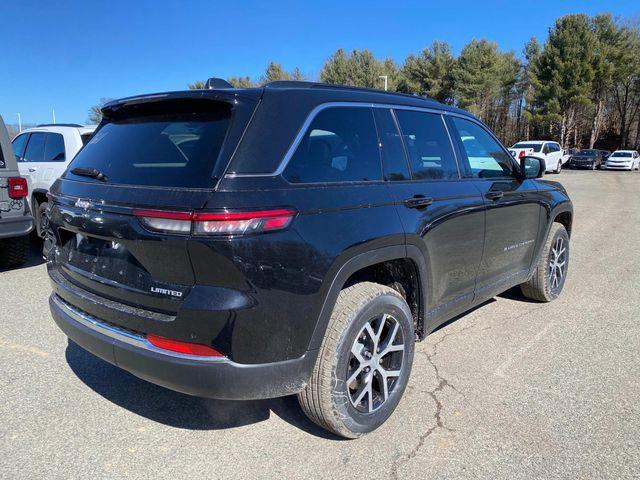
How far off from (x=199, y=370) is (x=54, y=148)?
6446 millimetres

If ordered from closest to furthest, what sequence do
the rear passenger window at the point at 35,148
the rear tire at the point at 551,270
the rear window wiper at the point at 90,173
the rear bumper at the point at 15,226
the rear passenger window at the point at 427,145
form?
the rear window wiper at the point at 90,173 < the rear passenger window at the point at 427,145 < the rear tire at the point at 551,270 < the rear bumper at the point at 15,226 < the rear passenger window at the point at 35,148

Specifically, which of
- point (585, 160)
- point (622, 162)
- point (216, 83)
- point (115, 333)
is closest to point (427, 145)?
point (216, 83)

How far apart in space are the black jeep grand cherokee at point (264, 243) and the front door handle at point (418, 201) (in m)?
0.01

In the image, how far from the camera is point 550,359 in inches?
146

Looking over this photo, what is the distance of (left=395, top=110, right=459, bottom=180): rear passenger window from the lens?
10.2 ft

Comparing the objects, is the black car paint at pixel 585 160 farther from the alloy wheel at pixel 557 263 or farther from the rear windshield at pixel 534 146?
the alloy wheel at pixel 557 263

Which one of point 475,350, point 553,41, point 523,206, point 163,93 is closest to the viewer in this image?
point 163,93

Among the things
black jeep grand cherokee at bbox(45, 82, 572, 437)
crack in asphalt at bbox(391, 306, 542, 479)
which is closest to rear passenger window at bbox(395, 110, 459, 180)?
black jeep grand cherokee at bbox(45, 82, 572, 437)

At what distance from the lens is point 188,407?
2998 millimetres

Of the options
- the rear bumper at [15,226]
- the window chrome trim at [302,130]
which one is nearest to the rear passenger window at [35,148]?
the rear bumper at [15,226]

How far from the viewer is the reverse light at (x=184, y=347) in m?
2.14

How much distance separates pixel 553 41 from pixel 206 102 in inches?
1799

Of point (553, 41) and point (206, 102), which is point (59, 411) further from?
point (553, 41)

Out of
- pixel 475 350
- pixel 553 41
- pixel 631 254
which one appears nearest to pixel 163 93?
pixel 475 350
